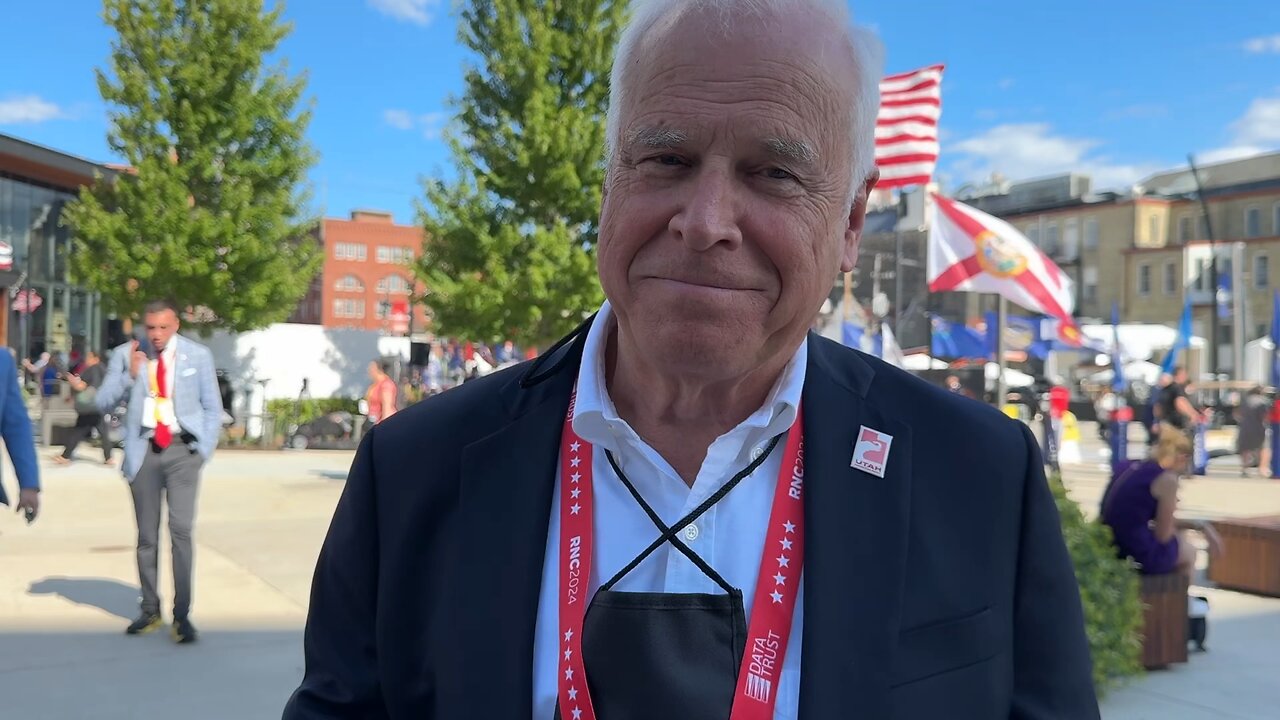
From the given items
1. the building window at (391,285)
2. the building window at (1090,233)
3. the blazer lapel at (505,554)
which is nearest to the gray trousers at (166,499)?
the blazer lapel at (505,554)

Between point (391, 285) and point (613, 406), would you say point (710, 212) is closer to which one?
point (613, 406)

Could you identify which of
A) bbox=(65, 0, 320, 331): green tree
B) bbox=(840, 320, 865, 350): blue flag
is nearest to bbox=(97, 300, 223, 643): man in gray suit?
bbox=(840, 320, 865, 350): blue flag

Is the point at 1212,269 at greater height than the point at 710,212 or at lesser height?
greater

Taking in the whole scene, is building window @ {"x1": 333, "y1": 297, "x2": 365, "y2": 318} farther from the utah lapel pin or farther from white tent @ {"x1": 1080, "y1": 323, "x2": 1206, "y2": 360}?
the utah lapel pin

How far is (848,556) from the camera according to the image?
152 centimetres

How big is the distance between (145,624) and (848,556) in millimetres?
6629

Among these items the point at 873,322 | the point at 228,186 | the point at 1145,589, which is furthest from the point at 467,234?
the point at 1145,589

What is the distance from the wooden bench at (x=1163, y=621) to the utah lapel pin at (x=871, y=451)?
546 centimetres

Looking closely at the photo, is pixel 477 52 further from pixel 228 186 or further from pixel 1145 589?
pixel 1145 589

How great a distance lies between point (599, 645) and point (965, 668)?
516 millimetres

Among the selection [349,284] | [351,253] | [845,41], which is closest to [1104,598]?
[845,41]

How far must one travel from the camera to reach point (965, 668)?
4.93 ft

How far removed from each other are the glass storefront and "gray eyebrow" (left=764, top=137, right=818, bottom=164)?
1545 inches

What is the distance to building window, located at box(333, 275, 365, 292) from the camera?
11612 cm
